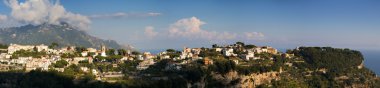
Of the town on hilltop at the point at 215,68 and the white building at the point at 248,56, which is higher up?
the white building at the point at 248,56

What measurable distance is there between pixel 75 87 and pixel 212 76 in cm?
1650

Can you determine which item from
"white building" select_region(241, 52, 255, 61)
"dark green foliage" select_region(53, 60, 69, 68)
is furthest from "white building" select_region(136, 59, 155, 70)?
"white building" select_region(241, 52, 255, 61)

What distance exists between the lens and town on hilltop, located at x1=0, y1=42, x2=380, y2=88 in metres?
59.9

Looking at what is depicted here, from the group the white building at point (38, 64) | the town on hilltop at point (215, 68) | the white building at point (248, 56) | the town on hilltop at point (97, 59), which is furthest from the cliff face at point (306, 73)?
the white building at point (38, 64)

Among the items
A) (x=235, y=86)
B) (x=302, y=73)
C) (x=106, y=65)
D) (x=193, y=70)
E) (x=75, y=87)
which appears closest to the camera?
(x=75, y=87)

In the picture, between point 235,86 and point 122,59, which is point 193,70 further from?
point 122,59

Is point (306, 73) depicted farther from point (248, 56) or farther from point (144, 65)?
point (144, 65)

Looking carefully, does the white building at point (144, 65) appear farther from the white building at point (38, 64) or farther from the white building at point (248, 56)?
the white building at point (248, 56)

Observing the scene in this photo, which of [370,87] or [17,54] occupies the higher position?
[17,54]

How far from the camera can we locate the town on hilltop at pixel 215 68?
197ft

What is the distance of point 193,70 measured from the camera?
60.3 metres

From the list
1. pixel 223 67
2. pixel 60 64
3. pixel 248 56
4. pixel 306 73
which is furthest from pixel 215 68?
pixel 60 64

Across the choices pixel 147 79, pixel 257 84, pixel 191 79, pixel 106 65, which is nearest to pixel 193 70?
pixel 191 79

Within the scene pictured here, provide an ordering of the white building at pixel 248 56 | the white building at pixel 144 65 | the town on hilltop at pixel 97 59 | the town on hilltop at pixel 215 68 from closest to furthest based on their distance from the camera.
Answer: the town on hilltop at pixel 215 68 → the town on hilltop at pixel 97 59 → the white building at pixel 144 65 → the white building at pixel 248 56
